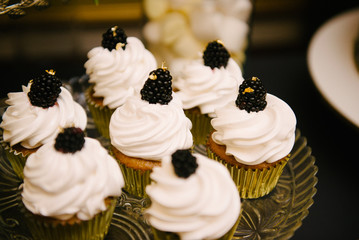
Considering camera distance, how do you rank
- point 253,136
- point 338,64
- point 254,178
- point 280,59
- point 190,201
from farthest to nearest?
point 280,59
point 338,64
point 254,178
point 253,136
point 190,201

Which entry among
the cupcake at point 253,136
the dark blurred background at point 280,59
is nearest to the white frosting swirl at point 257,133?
the cupcake at point 253,136

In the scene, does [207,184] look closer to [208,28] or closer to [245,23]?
[208,28]

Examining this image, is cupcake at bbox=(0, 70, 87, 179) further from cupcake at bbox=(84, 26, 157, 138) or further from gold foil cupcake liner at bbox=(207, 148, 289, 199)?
gold foil cupcake liner at bbox=(207, 148, 289, 199)

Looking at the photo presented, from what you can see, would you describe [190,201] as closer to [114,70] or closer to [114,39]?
[114,70]

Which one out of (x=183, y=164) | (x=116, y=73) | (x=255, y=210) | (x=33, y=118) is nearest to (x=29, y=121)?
(x=33, y=118)

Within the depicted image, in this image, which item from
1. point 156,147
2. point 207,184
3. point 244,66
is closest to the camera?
point 207,184

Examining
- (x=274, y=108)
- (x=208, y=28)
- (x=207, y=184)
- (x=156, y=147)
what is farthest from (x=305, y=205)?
(x=208, y=28)

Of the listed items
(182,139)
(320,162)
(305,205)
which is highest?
(182,139)
